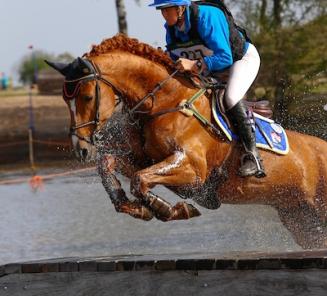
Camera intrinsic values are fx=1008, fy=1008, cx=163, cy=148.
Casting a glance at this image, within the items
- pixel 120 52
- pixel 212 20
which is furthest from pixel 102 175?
pixel 212 20

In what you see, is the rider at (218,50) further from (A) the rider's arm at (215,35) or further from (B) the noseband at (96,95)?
(B) the noseband at (96,95)

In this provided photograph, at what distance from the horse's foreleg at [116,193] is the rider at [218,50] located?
98 cm

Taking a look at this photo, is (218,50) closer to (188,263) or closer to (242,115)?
(242,115)

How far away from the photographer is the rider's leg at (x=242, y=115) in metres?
8.41

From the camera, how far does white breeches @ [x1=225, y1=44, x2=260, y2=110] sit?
8407 millimetres

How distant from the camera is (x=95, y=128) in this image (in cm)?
775

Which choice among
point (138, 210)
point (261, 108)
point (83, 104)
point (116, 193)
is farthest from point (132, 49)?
point (261, 108)

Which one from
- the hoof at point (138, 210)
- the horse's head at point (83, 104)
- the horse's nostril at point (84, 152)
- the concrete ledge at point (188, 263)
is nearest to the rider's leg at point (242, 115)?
the hoof at point (138, 210)

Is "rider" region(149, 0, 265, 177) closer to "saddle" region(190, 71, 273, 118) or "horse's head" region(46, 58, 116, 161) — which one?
"saddle" region(190, 71, 273, 118)

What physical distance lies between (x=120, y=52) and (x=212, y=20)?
78 cm

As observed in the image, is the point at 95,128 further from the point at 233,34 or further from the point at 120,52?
the point at 233,34

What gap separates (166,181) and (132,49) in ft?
3.77

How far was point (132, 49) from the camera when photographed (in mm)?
8234

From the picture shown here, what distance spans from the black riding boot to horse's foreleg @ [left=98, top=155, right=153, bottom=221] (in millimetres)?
1015
